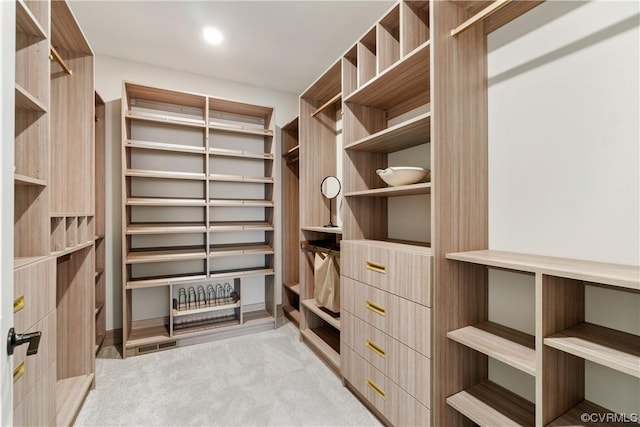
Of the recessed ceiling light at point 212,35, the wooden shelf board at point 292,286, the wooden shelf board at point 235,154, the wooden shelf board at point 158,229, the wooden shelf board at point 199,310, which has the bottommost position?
the wooden shelf board at point 199,310

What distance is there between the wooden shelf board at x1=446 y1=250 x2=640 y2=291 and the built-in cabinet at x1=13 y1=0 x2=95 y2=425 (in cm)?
190

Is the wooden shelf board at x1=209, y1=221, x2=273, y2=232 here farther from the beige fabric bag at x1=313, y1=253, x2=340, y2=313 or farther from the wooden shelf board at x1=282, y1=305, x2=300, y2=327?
the wooden shelf board at x1=282, y1=305, x2=300, y2=327

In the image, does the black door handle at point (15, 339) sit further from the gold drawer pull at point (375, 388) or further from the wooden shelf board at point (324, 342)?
the wooden shelf board at point (324, 342)

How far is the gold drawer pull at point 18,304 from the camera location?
3.54ft

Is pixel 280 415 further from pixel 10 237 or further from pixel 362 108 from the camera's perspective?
pixel 362 108

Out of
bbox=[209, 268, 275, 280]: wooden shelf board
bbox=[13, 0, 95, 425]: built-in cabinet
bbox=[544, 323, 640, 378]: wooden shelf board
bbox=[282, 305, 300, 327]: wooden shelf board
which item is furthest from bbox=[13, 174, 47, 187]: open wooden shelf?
bbox=[282, 305, 300, 327]: wooden shelf board

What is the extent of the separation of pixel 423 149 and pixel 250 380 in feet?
6.90

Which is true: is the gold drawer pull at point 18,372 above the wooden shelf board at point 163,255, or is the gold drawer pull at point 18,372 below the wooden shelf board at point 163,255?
below

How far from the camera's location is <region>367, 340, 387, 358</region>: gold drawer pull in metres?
1.70

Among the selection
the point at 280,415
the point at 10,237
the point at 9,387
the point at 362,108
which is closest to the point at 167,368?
the point at 280,415

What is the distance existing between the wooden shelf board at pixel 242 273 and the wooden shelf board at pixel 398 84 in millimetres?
1906

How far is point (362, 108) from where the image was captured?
2.16 m

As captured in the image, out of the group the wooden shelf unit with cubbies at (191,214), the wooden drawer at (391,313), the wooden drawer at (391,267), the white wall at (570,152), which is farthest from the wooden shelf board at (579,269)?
the wooden shelf unit with cubbies at (191,214)

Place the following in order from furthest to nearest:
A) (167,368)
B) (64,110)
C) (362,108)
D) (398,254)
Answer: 1. (167,368)
2. (362,108)
3. (64,110)
4. (398,254)
